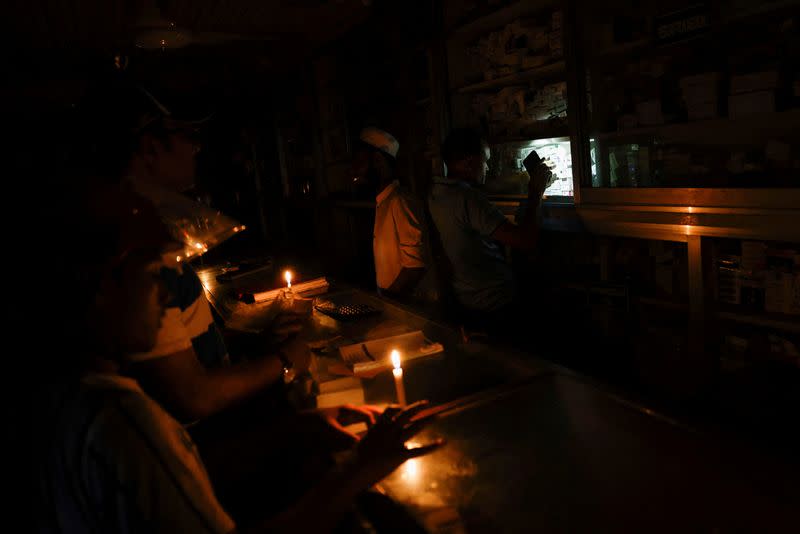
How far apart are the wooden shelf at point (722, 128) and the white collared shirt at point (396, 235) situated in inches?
42.4

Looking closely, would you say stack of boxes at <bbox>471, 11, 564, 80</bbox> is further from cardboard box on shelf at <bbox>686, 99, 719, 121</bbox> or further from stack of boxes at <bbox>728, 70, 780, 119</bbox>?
stack of boxes at <bbox>728, 70, 780, 119</bbox>

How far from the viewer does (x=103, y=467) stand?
770 mm

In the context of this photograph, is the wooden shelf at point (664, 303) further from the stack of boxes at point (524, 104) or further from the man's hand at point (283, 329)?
the man's hand at point (283, 329)

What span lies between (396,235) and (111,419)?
8.26 feet

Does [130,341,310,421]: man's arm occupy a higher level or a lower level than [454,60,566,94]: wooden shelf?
lower

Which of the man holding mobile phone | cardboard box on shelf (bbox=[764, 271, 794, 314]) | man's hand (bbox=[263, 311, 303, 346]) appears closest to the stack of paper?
the man holding mobile phone

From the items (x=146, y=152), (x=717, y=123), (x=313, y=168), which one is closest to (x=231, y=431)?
(x=146, y=152)

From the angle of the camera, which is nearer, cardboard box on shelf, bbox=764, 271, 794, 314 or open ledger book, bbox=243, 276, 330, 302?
cardboard box on shelf, bbox=764, 271, 794, 314

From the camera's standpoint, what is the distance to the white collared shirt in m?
3.13

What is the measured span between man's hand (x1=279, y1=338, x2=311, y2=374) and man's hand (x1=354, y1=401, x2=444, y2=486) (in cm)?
51

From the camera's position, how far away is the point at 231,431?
6.06 feet

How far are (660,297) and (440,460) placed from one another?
2.01 meters

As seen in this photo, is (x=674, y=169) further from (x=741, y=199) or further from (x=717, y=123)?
(x=741, y=199)

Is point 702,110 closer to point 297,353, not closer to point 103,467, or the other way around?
point 297,353
